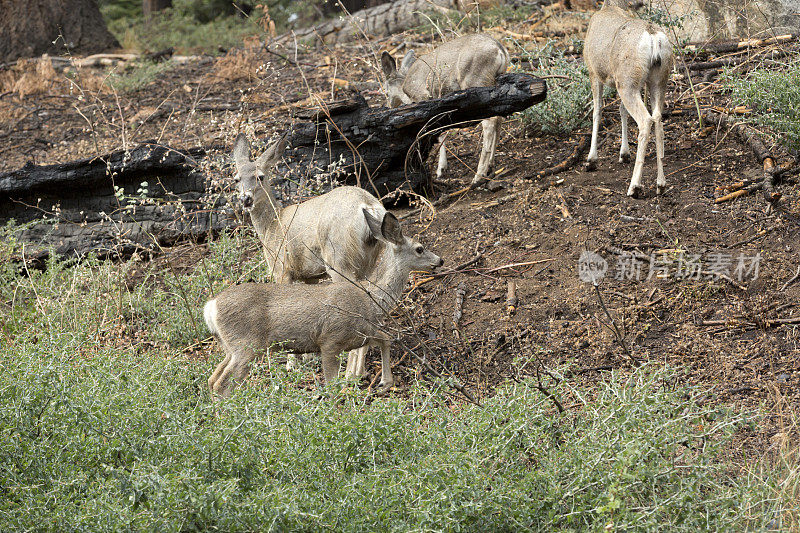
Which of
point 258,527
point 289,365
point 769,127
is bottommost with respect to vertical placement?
point 289,365

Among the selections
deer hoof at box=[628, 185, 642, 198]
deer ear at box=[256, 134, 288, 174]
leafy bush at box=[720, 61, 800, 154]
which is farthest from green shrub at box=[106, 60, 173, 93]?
leafy bush at box=[720, 61, 800, 154]

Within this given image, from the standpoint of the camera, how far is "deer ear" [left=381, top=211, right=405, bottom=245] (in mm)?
6520

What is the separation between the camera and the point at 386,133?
916 cm

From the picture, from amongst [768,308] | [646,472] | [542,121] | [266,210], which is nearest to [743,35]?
[542,121]

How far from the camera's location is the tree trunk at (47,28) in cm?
1661

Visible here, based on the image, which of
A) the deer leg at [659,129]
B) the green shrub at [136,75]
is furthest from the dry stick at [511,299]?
the green shrub at [136,75]

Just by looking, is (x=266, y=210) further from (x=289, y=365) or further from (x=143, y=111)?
(x=143, y=111)

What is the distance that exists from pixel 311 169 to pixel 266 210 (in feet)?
3.96

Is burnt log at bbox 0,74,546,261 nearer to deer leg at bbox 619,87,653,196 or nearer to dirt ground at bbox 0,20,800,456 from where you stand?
dirt ground at bbox 0,20,800,456

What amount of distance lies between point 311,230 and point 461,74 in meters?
3.82

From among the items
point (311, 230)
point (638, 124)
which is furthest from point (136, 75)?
point (638, 124)

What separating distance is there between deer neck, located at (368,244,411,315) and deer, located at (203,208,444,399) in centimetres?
2

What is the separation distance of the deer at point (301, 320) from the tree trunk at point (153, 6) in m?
17.1

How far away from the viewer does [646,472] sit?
3.91m
